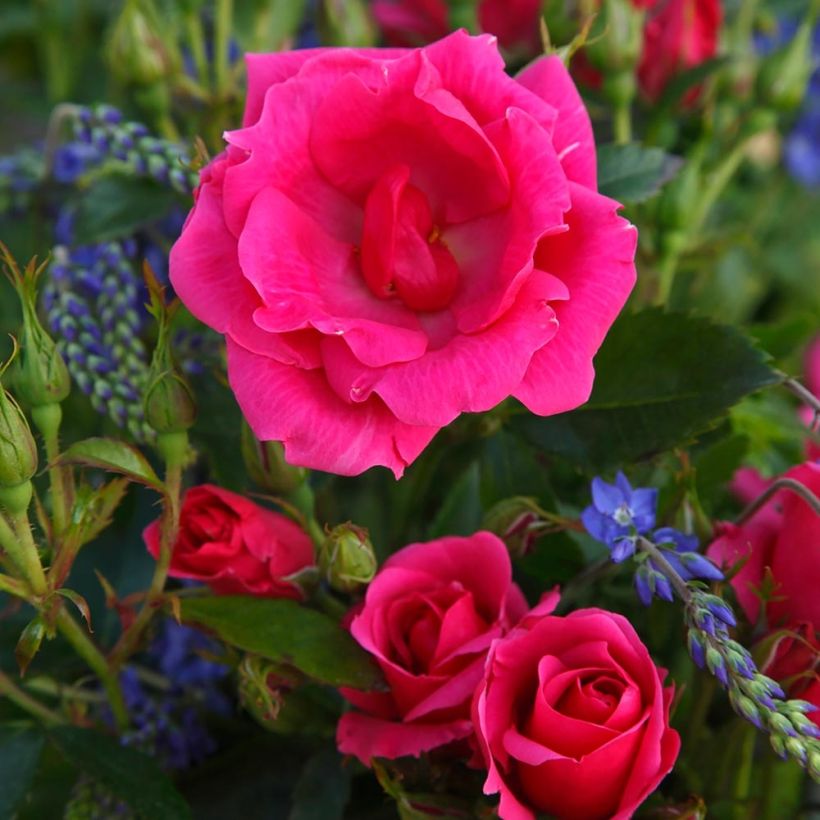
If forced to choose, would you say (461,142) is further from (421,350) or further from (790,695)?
(790,695)

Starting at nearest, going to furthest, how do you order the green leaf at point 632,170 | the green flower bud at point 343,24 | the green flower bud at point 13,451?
the green flower bud at point 13,451
the green leaf at point 632,170
the green flower bud at point 343,24

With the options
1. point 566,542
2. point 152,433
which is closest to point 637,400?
point 566,542

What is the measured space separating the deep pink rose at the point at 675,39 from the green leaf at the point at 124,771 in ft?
1.37

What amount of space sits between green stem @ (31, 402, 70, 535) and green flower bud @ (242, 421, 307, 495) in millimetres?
64

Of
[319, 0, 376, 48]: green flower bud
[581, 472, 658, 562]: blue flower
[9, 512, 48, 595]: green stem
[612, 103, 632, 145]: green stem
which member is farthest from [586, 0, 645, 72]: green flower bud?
[9, 512, 48, 595]: green stem

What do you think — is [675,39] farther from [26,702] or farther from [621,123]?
[26,702]

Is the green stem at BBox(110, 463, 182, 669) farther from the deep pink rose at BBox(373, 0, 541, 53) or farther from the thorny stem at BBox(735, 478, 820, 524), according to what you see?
the deep pink rose at BBox(373, 0, 541, 53)

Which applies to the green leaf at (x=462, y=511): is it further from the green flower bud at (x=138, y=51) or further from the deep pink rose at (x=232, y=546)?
the green flower bud at (x=138, y=51)

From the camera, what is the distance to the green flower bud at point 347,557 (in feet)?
1.20

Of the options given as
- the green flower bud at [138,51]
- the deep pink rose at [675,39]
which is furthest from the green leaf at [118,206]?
the deep pink rose at [675,39]

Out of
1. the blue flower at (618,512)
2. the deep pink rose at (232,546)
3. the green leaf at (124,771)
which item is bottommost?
the green leaf at (124,771)

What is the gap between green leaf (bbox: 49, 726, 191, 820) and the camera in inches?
15.6

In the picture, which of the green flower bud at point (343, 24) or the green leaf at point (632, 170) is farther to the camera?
the green flower bud at point (343, 24)

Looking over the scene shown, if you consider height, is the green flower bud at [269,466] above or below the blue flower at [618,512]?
below
